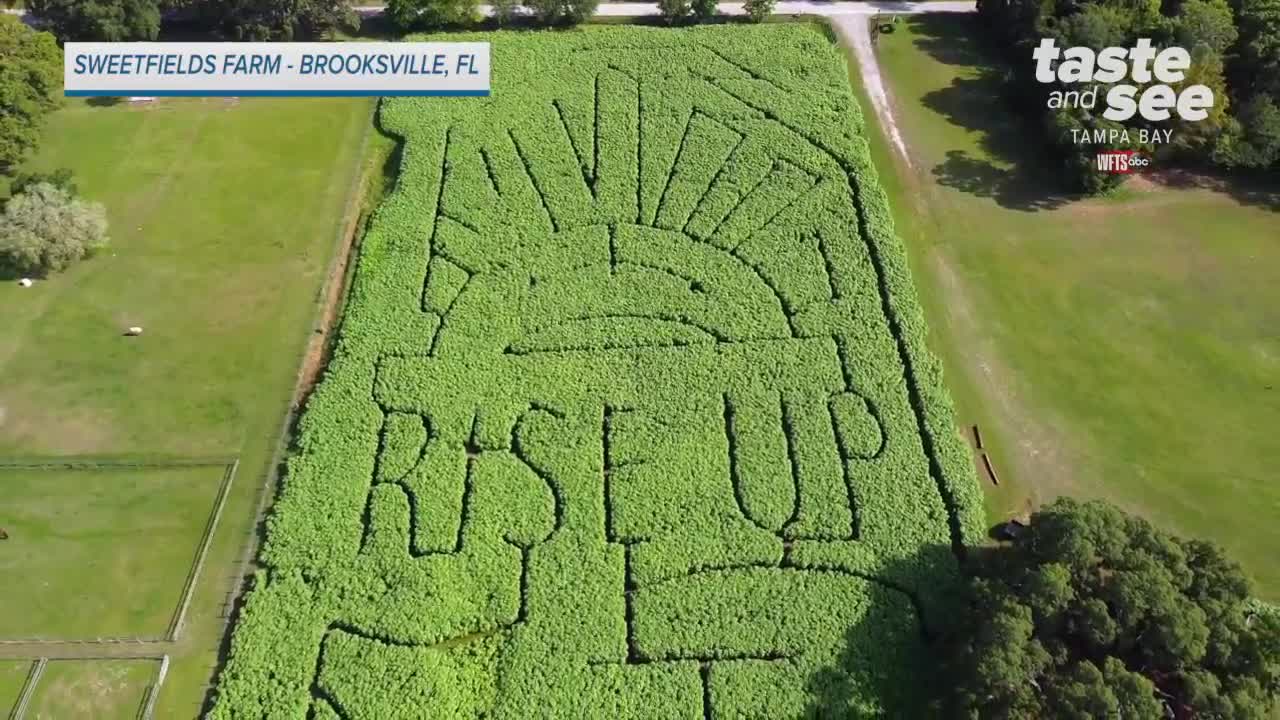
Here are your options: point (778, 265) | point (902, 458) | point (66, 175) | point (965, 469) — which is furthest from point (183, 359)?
point (965, 469)

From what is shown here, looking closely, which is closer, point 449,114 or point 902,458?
point 902,458

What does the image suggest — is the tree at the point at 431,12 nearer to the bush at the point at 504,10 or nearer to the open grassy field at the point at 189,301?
the bush at the point at 504,10

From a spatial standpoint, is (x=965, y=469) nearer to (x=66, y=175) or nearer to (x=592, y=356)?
(x=592, y=356)

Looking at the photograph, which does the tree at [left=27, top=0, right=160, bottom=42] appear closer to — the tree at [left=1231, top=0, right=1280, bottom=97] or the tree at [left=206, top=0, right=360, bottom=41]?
the tree at [left=206, top=0, right=360, bottom=41]

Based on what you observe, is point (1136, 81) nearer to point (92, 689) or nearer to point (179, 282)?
point (179, 282)

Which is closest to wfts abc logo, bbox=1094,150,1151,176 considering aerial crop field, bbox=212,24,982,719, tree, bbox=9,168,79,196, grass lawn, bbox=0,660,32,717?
aerial crop field, bbox=212,24,982,719
